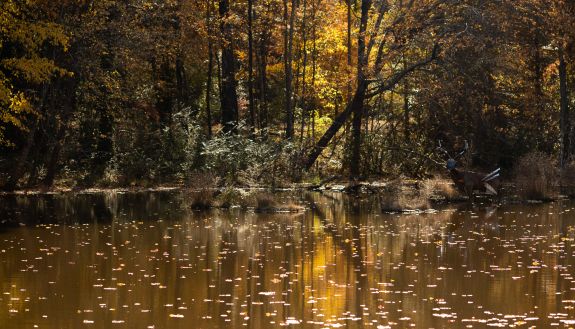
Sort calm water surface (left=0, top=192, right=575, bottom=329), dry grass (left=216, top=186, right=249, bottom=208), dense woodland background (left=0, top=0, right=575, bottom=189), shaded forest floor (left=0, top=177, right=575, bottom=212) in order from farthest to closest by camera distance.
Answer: dense woodland background (left=0, top=0, right=575, bottom=189) < dry grass (left=216, top=186, right=249, bottom=208) < shaded forest floor (left=0, top=177, right=575, bottom=212) < calm water surface (left=0, top=192, right=575, bottom=329)

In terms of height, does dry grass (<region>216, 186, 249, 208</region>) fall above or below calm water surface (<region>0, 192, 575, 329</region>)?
above

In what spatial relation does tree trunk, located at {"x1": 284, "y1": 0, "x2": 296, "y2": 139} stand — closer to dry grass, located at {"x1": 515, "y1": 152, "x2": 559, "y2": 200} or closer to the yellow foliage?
dry grass, located at {"x1": 515, "y1": 152, "x2": 559, "y2": 200}

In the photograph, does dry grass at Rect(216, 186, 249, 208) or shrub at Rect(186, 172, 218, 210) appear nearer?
shrub at Rect(186, 172, 218, 210)

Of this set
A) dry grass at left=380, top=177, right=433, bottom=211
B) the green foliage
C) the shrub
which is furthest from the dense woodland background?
dry grass at left=380, top=177, right=433, bottom=211

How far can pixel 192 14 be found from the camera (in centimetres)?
3375

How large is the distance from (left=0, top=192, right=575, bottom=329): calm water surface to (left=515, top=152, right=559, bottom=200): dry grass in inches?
81.8

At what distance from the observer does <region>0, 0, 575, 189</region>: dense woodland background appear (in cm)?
2923

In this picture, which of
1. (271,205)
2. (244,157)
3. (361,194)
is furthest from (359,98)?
(271,205)

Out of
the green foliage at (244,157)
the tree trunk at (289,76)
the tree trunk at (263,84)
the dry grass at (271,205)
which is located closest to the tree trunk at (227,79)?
the tree trunk at (263,84)

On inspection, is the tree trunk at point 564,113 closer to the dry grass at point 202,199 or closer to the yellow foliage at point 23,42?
the dry grass at point 202,199

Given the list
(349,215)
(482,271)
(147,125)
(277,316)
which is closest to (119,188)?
(147,125)

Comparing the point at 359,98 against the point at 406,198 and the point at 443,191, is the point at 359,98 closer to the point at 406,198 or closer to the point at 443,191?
the point at 443,191

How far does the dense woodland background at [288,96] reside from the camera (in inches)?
1151

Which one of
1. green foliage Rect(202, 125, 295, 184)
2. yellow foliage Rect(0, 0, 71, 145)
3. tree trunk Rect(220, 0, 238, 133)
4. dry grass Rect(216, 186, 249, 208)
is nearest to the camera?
yellow foliage Rect(0, 0, 71, 145)
